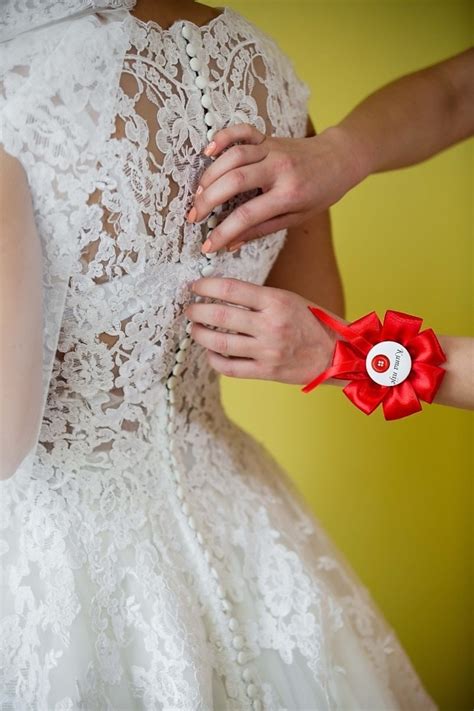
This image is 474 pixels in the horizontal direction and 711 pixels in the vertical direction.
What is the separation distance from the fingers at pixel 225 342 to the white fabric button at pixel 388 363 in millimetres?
157

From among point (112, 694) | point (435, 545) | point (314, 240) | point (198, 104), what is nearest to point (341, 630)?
point (112, 694)

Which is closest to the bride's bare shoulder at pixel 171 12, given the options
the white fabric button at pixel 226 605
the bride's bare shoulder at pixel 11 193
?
the bride's bare shoulder at pixel 11 193

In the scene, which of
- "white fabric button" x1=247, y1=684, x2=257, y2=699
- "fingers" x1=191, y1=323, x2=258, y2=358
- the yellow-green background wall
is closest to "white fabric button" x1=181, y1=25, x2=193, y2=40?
"fingers" x1=191, y1=323, x2=258, y2=358

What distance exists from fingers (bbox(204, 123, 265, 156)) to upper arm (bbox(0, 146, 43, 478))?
24cm

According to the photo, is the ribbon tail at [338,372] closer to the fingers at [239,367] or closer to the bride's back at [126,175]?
the fingers at [239,367]

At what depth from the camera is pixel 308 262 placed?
130 cm

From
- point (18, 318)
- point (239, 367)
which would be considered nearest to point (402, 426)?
point (239, 367)

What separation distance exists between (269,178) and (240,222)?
0.25 ft

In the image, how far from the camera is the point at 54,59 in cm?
83

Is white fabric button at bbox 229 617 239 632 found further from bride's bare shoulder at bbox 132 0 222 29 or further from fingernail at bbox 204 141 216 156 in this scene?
bride's bare shoulder at bbox 132 0 222 29

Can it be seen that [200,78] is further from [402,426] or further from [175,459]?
[402,426]

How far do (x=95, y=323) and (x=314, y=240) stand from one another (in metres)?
0.50

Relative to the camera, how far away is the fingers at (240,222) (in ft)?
3.19

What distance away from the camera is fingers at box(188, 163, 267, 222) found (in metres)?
0.93
